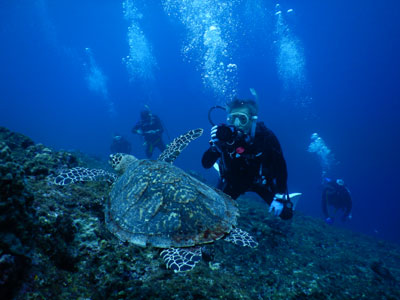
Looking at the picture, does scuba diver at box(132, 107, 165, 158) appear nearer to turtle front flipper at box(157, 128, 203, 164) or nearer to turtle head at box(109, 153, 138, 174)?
turtle front flipper at box(157, 128, 203, 164)

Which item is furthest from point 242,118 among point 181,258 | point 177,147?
point 181,258

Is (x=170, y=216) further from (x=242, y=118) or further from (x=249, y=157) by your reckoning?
(x=242, y=118)

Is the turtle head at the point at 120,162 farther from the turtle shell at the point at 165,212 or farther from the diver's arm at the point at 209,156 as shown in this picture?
the diver's arm at the point at 209,156

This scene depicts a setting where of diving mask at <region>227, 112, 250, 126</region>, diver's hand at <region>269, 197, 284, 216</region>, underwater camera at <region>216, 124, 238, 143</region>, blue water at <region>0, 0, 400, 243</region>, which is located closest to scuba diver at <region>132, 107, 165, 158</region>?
diving mask at <region>227, 112, 250, 126</region>

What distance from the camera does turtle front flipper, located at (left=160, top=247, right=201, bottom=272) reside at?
1805 millimetres

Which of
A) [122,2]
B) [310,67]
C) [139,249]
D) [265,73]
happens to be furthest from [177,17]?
[139,249]

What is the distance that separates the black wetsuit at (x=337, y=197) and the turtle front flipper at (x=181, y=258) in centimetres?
1314

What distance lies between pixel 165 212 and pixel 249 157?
93.1 inches

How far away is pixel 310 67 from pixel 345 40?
56.0ft

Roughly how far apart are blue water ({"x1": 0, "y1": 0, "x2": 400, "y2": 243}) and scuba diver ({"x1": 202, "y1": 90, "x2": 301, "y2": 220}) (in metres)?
45.1

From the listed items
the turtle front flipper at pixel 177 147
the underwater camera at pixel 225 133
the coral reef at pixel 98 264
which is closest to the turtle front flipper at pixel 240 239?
the coral reef at pixel 98 264

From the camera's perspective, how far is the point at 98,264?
186cm

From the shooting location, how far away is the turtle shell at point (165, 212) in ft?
7.06

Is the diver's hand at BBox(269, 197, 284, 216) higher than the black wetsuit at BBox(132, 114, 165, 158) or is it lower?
lower
